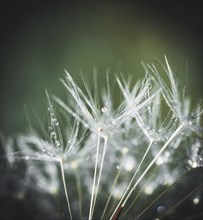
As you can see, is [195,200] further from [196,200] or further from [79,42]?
[79,42]

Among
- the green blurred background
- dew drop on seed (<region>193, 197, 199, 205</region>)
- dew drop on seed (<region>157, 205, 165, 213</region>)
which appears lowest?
dew drop on seed (<region>193, 197, 199, 205</region>)

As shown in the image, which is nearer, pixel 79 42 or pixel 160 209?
pixel 160 209

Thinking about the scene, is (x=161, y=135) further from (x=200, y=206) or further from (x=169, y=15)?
(x=169, y=15)

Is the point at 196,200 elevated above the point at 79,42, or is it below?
below

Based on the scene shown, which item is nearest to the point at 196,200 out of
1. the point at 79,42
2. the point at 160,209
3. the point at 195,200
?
the point at 195,200

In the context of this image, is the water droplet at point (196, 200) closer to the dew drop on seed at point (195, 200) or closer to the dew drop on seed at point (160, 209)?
the dew drop on seed at point (195, 200)

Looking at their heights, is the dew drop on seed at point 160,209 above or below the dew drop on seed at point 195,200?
above

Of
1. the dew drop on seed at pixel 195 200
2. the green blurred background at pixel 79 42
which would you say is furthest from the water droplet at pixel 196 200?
the green blurred background at pixel 79 42

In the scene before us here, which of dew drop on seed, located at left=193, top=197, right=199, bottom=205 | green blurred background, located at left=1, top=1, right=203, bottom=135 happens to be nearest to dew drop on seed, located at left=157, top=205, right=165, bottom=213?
dew drop on seed, located at left=193, top=197, right=199, bottom=205

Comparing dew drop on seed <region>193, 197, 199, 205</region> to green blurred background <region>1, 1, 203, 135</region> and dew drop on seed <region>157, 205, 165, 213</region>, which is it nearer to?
dew drop on seed <region>157, 205, 165, 213</region>
